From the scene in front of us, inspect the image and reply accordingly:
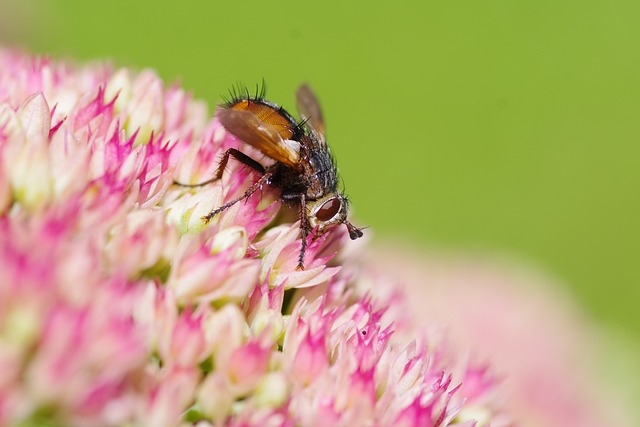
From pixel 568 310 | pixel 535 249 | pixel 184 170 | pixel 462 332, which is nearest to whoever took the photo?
pixel 184 170

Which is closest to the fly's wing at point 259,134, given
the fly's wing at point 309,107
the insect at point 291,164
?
the insect at point 291,164

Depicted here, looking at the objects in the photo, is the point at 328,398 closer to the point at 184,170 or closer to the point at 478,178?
the point at 184,170

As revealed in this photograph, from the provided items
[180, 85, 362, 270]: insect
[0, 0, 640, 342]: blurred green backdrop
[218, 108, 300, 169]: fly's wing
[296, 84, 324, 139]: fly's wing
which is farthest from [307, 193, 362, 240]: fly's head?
[0, 0, 640, 342]: blurred green backdrop

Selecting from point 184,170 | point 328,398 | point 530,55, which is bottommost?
point 328,398

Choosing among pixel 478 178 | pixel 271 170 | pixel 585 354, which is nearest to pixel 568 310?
pixel 585 354

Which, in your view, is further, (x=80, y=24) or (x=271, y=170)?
(x=80, y=24)

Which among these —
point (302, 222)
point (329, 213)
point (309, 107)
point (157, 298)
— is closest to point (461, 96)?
point (309, 107)
